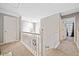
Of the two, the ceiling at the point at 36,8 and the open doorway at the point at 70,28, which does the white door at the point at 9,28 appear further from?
the open doorway at the point at 70,28

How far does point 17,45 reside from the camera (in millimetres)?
1489

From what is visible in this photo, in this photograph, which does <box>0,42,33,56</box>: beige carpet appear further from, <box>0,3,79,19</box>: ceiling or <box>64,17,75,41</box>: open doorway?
<box>64,17,75,41</box>: open doorway

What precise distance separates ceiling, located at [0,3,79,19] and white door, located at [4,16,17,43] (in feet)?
0.40

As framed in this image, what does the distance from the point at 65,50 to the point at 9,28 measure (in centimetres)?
83

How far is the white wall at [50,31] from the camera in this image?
4.89 ft

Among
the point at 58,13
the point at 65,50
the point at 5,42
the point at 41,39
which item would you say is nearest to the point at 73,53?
the point at 65,50

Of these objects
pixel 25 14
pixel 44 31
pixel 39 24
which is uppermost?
pixel 25 14

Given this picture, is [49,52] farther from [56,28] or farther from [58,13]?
[58,13]

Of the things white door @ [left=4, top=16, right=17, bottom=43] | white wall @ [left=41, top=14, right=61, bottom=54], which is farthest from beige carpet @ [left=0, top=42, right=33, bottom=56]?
white wall @ [left=41, top=14, right=61, bottom=54]

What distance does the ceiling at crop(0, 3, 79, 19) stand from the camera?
1.42m

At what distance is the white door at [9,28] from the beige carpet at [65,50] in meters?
0.55

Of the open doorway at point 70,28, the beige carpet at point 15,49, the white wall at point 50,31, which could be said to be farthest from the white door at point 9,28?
the open doorway at point 70,28

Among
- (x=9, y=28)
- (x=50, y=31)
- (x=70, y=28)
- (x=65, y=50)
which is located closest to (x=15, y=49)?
(x=9, y=28)

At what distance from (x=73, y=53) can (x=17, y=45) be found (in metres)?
0.78
